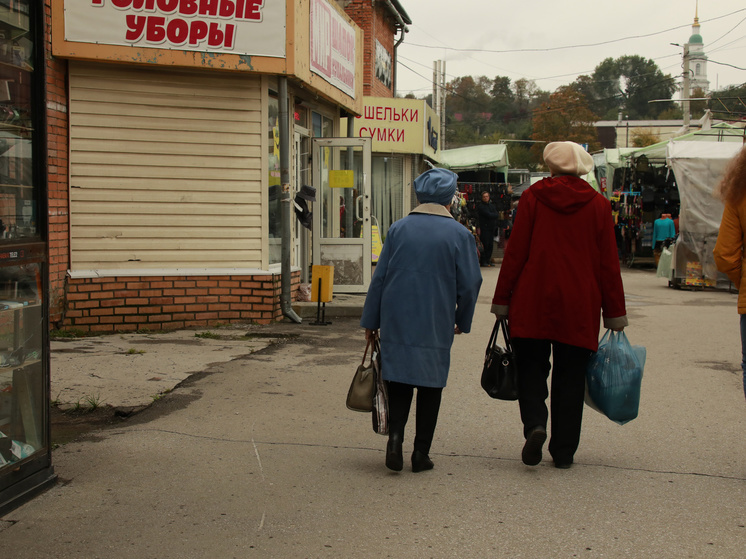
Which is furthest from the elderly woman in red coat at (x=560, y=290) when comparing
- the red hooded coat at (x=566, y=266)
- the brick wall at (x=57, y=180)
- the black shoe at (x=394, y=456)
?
the brick wall at (x=57, y=180)

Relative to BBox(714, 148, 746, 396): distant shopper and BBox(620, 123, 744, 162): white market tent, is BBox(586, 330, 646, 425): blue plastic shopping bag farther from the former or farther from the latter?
BBox(620, 123, 744, 162): white market tent

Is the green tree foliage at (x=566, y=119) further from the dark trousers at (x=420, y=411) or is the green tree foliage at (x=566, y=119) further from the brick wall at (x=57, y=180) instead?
the dark trousers at (x=420, y=411)

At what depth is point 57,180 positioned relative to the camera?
9.14 m

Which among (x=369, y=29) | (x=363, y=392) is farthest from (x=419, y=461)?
(x=369, y=29)

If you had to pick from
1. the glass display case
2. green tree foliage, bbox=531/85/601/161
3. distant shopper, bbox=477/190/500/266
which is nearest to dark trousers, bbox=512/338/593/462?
the glass display case

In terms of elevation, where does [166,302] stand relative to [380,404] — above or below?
above

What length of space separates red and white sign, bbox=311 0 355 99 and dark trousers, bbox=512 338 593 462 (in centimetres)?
681

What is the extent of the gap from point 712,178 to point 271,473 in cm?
1358

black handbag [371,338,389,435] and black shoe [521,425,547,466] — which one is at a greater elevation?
black handbag [371,338,389,435]

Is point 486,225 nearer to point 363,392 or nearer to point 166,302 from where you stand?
point 166,302

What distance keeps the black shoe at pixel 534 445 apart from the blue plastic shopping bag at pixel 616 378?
0.38 meters

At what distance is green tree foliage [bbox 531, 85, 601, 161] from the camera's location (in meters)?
63.5

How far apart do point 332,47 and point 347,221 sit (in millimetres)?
2554

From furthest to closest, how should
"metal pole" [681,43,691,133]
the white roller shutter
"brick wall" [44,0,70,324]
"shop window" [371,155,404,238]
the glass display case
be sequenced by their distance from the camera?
"metal pole" [681,43,691,133]
"shop window" [371,155,404,238]
the white roller shutter
"brick wall" [44,0,70,324]
the glass display case
